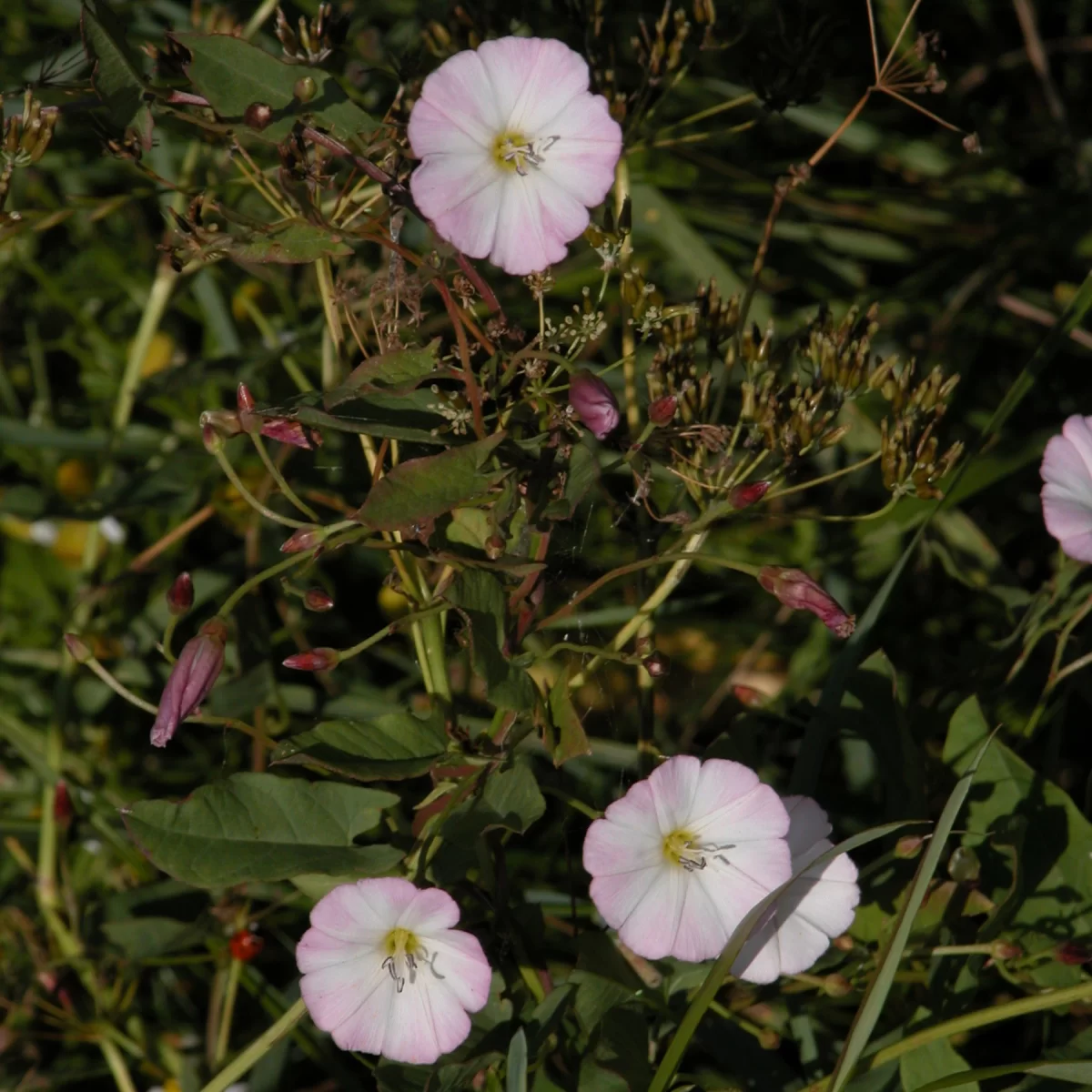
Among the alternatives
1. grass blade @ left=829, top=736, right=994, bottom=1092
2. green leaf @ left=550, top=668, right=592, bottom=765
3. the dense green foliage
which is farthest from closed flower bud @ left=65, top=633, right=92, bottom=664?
grass blade @ left=829, top=736, right=994, bottom=1092

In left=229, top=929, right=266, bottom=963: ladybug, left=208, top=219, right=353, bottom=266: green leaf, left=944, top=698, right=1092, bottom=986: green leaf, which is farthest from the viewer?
left=229, top=929, right=266, bottom=963: ladybug

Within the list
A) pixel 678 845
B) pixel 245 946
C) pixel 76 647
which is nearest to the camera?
pixel 678 845

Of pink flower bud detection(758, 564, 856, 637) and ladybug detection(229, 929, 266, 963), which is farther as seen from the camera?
ladybug detection(229, 929, 266, 963)

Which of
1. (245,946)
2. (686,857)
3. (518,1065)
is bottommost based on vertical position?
(245,946)

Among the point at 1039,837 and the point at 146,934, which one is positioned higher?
the point at 1039,837

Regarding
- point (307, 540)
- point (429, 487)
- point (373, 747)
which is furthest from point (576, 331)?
point (373, 747)

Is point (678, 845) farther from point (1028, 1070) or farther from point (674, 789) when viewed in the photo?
point (1028, 1070)

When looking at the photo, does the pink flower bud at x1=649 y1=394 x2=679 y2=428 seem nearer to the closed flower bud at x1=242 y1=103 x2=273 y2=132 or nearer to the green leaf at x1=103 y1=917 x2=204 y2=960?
the closed flower bud at x1=242 y1=103 x2=273 y2=132

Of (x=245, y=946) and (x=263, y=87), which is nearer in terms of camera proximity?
(x=263, y=87)
